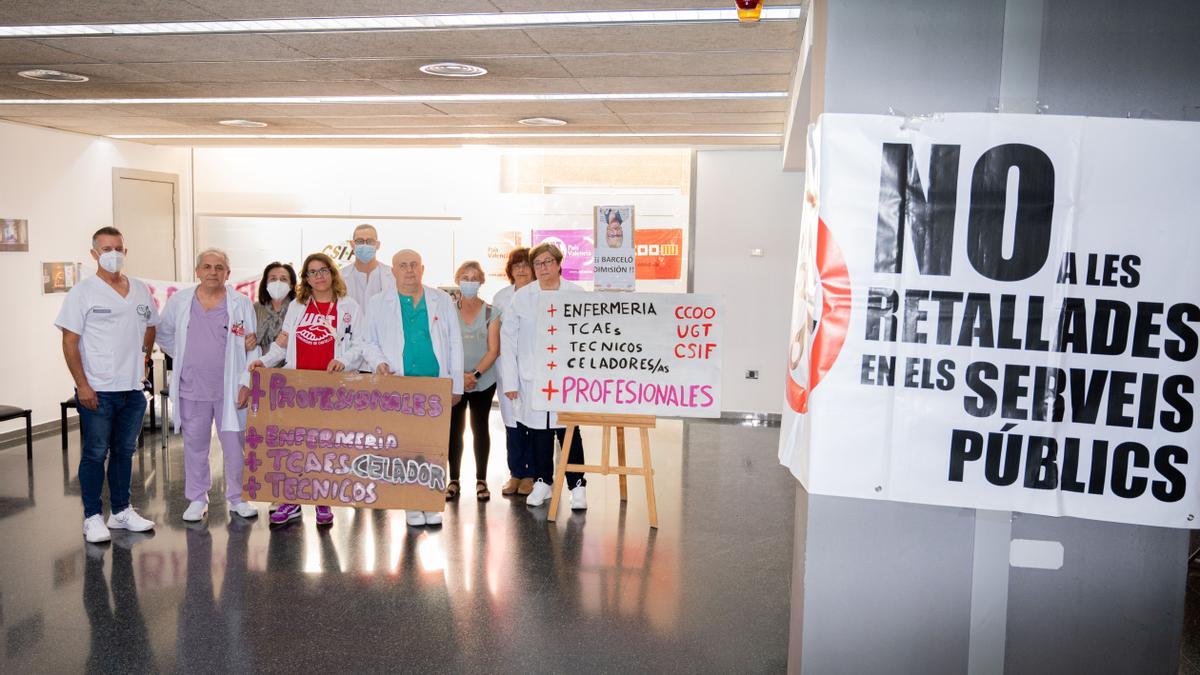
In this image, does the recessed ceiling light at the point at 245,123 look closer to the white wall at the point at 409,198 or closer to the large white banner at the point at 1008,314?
the white wall at the point at 409,198

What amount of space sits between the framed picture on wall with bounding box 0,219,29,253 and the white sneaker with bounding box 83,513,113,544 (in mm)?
3894

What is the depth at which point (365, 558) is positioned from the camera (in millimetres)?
4945

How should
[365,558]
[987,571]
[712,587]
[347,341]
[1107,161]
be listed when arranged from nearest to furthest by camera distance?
[1107,161], [987,571], [712,587], [365,558], [347,341]

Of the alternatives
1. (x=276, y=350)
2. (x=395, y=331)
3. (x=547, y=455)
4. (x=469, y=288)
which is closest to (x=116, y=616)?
(x=276, y=350)

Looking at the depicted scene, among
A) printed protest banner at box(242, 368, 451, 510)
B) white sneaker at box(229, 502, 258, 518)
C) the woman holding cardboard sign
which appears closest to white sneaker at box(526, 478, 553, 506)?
printed protest banner at box(242, 368, 451, 510)

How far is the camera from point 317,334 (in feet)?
18.0

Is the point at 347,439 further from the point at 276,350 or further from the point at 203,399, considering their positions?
the point at 203,399

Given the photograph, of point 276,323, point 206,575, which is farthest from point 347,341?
point 206,575

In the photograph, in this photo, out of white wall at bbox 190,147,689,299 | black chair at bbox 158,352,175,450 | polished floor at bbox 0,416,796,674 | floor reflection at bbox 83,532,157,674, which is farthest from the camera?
white wall at bbox 190,147,689,299

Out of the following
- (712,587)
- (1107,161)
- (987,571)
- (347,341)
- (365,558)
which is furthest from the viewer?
(347,341)

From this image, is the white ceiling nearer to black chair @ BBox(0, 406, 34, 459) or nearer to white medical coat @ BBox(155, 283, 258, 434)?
white medical coat @ BBox(155, 283, 258, 434)

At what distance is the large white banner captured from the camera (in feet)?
7.92

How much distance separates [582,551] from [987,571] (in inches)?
111

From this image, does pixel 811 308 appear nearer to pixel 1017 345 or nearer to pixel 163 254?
pixel 1017 345
